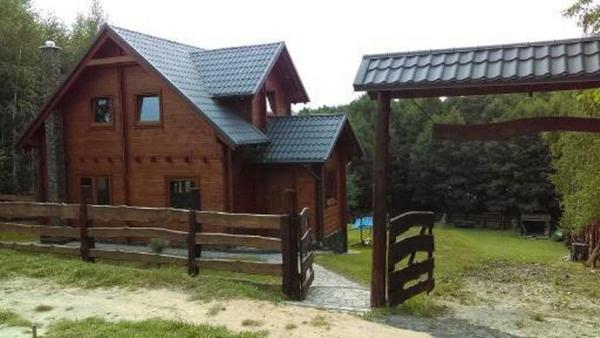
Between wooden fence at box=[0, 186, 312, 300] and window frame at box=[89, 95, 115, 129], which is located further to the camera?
window frame at box=[89, 95, 115, 129]

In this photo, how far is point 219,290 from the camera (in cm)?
927

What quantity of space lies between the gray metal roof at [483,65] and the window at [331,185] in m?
11.2

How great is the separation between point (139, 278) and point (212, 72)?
33.2 feet

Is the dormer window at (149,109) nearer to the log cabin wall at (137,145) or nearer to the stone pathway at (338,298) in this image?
the log cabin wall at (137,145)

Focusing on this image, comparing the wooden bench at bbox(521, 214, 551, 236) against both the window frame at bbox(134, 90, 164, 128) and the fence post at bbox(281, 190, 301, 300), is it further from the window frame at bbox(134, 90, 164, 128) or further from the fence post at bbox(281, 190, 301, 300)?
the fence post at bbox(281, 190, 301, 300)

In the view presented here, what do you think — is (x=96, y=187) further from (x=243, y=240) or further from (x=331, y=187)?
(x=243, y=240)

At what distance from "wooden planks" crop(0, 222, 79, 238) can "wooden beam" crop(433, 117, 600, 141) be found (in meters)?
8.10

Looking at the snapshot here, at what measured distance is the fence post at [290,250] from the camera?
9.66m

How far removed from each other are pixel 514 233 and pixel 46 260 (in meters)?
39.6

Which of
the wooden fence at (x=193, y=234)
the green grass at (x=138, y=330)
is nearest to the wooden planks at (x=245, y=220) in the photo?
the wooden fence at (x=193, y=234)

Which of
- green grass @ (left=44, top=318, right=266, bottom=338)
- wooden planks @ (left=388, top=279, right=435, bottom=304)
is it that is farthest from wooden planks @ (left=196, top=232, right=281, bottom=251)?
green grass @ (left=44, top=318, right=266, bottom=338)

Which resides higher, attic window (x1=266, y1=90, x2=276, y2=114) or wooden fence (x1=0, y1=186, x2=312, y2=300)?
attic window (x1=266, y1=90, x2=276, y2=114)

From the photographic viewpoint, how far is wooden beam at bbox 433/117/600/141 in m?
7.54

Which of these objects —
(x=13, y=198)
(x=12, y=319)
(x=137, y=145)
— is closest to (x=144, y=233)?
(x=12, y=319)
